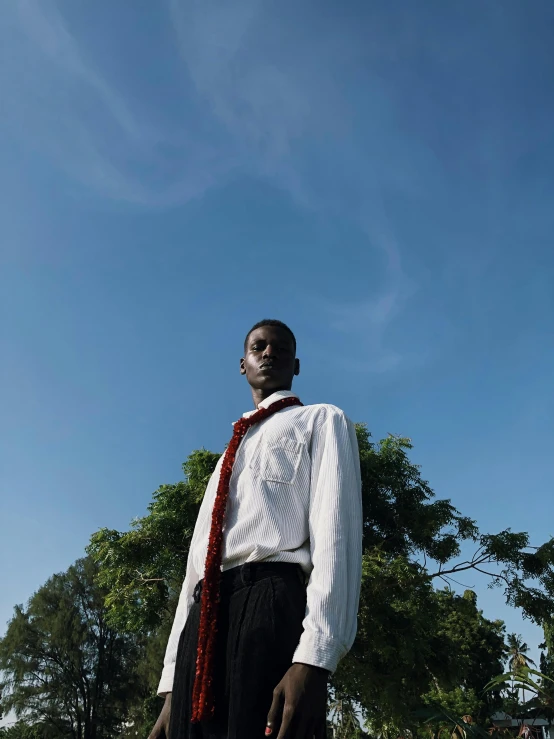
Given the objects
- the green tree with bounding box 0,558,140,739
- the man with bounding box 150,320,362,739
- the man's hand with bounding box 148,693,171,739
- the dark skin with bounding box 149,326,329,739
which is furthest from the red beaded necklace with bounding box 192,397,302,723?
the green tree with bounding box 0,558,140,739

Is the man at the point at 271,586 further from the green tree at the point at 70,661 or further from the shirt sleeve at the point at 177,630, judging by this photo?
the green tree at the point at 70,661

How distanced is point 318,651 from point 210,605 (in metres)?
0.42

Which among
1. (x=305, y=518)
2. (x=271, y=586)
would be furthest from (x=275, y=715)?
(x=305, y=518)

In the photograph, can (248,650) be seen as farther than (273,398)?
No

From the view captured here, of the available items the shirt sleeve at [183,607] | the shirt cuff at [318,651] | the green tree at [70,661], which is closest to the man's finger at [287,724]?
the shirt cuff at [318,651]

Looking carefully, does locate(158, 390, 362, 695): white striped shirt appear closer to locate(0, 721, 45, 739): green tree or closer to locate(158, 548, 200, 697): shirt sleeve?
locate(158, 548, 200, 697): shirt sleeve

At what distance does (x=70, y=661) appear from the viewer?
3409 centimetres

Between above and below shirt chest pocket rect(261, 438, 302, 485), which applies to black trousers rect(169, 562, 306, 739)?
below

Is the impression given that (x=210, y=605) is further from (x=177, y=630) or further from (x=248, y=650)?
(x=177, y=630)

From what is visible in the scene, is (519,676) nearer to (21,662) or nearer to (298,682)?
(298,682)

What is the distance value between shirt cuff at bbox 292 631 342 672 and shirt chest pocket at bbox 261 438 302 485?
1.88 ft

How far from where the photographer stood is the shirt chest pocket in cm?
224

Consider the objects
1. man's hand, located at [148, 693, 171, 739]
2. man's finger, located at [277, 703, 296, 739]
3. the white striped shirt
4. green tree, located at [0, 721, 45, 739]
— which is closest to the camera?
man's finger, located at [277, 703, 296, 739]

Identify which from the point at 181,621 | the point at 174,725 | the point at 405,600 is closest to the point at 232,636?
the point at 174,725
